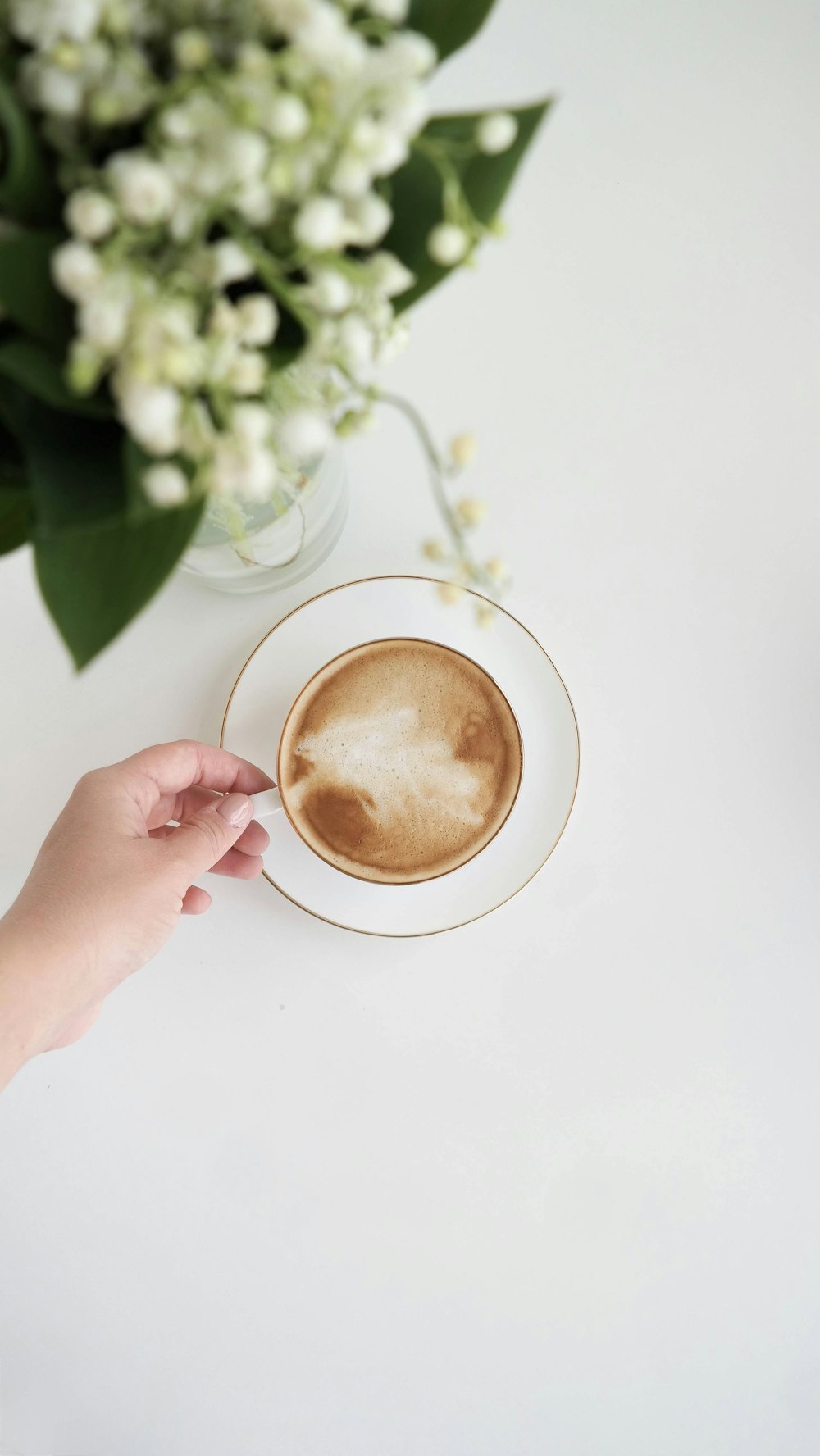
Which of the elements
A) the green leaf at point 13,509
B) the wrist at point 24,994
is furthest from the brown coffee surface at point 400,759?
the green leaf at point 13,509

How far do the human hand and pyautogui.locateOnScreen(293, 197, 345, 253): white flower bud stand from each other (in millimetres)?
548

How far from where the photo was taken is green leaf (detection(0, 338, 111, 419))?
0.38 m

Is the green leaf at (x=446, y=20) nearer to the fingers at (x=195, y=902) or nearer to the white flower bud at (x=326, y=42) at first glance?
the white flower bud at (x=326, y=42)

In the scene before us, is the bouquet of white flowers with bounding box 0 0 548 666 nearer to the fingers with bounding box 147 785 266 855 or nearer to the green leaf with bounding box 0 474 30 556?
the green leaf with bounding box 0 474 30 556

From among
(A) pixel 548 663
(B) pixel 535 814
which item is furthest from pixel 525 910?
(A) pixel 548 663

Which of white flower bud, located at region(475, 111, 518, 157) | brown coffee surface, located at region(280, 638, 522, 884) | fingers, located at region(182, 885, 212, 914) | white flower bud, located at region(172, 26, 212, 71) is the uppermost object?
white flower bud, located at region(475, 111, 518, 157)

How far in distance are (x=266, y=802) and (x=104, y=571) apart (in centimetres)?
48

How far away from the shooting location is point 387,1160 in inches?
38.2

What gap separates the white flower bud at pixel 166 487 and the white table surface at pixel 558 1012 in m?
0.61

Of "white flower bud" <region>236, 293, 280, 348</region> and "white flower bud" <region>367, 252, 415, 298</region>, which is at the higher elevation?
"white flower bud" <region>367, 252, 415, 298</region>

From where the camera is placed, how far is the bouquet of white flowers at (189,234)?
0.35 meters

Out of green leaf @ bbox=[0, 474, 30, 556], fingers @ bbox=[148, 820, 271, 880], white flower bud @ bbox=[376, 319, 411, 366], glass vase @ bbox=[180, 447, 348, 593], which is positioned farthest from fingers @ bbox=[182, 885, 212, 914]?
white flower bud @ bbox=[376, 319, 411, 366]

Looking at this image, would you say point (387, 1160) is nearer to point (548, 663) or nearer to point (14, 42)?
point (548, 663)

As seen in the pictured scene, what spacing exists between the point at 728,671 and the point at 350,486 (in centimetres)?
43
